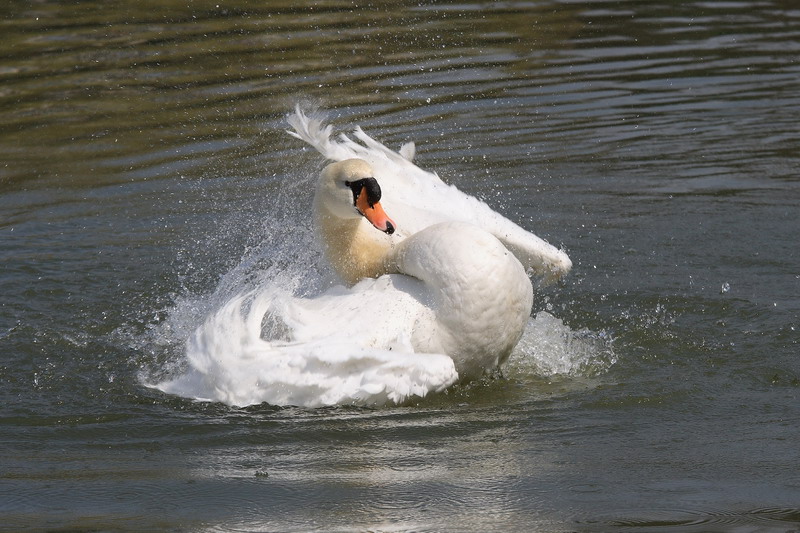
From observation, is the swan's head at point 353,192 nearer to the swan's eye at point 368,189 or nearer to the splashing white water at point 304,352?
the swan's eye at point 368,189

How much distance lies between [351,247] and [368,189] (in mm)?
492

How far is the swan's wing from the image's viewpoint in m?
7.00

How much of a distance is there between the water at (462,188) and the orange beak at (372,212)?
3.12 ft

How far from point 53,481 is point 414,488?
156 centimetres

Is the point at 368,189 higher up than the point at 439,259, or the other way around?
the point at 368,189

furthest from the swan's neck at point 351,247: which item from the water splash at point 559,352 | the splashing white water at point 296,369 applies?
the water splash at point 559,352

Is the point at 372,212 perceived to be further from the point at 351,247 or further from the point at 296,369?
the point at 296,369

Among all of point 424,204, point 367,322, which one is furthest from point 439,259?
point 424,204

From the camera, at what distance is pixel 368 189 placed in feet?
20.3

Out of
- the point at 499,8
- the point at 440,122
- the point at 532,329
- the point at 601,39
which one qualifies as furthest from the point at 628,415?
the point at 499,8

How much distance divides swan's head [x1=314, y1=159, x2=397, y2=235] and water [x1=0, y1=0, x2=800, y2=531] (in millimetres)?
947

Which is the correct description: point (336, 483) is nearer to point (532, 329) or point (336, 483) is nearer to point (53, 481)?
point (53, 481)

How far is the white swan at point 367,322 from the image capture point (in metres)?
5.73

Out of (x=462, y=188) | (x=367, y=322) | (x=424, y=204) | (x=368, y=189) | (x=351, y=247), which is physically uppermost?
(x=462, y=188)
